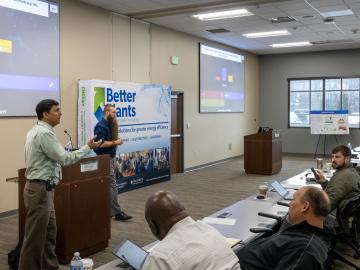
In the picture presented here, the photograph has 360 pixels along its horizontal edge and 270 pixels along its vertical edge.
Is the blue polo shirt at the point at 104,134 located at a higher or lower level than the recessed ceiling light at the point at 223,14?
lower

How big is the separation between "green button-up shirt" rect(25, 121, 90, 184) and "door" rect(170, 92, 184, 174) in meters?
6.04

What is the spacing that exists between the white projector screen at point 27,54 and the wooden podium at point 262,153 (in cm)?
459

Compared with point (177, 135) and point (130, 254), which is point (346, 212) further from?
point (177, 135)

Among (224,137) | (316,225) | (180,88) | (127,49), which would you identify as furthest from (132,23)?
(316,225)

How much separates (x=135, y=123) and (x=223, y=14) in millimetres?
2550

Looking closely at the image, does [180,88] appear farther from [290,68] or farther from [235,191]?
[290,68]

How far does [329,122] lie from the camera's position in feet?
39.9

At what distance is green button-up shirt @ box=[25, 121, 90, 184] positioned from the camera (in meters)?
3.32

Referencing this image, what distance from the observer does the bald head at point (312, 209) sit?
2098mm

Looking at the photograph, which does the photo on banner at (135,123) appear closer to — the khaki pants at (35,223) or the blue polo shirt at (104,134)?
the blue polo shirt at (104,134)

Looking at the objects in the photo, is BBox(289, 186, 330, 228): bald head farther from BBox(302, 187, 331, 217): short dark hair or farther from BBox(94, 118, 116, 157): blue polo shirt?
BBox(94, 118, 116, 157): blue polo shirt

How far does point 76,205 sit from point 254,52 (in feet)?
33.4

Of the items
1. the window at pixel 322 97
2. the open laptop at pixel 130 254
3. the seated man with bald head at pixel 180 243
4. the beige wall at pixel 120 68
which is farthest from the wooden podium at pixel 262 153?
the seated man with bald head at pixel 180 243

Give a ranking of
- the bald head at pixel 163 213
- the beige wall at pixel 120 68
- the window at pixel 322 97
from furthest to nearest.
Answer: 1. the window at pixel 322 97
2. the beige wall at pixel 120 68
3. the bald head at pixel 163 213
